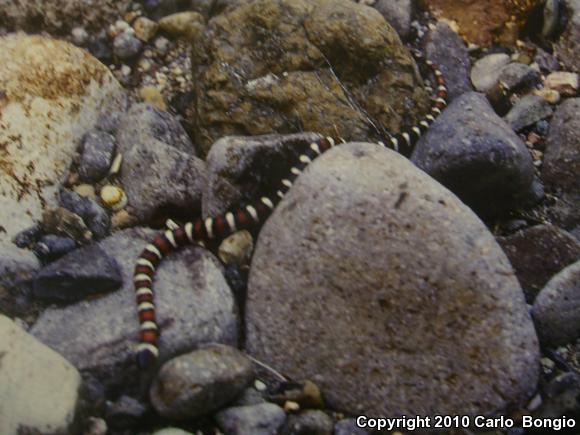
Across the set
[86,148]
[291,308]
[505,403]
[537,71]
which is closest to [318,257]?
[291,308]

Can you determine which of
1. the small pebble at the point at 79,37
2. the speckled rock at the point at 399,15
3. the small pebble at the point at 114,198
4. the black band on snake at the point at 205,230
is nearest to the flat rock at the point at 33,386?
the black band on snake at the point at 205,230

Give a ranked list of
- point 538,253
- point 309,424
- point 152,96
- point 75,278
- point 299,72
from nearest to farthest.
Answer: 1. point 309,424
2. point 75,278
3. point 538,253
4. point 299,72
5. point 152,96

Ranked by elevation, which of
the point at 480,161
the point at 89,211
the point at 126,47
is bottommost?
the point at 89,211

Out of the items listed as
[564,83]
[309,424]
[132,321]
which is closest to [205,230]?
[132,321]

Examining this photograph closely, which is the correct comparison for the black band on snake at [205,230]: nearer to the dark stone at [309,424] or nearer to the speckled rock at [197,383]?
the speckled rock at [197,383]

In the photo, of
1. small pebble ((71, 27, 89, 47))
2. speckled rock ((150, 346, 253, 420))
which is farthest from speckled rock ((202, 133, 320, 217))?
small pebble ((71, 27, 89, 47))

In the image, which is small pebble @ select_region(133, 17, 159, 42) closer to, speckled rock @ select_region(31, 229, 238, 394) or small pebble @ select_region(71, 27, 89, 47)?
small pebble @ select_region(71, 27, 89, 47)

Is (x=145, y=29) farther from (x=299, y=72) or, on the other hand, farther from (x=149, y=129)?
(x=299, y=72)
